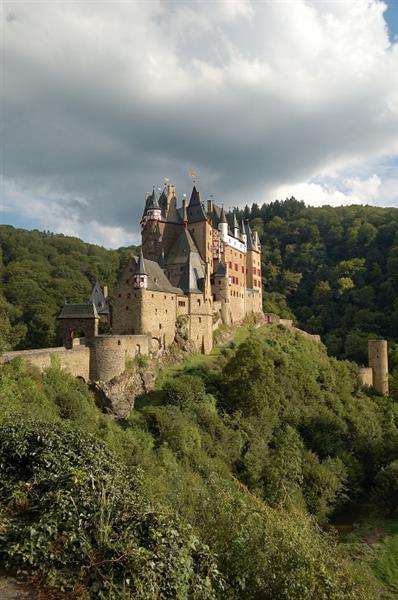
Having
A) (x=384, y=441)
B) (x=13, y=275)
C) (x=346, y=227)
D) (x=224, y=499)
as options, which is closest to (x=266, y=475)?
(x=384, y=441)

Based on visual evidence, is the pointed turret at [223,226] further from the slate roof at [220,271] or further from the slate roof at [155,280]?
the slate roof at [155,280]

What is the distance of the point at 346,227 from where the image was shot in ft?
410

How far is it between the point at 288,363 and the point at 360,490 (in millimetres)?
14212

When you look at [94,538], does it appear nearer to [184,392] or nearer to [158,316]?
[184,392]

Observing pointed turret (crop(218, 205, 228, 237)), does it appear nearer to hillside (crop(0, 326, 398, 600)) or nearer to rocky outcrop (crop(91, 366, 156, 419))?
hillside (crop(0, 326, 398, 600))

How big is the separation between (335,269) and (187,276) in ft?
208

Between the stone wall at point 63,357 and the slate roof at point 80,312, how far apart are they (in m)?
2.89

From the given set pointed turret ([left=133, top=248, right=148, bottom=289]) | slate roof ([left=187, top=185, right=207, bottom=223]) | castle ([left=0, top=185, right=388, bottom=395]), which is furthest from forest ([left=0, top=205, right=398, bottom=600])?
slate roof ([left=187, top=185, right=207, bottom=223])

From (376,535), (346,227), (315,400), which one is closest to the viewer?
(376,535)

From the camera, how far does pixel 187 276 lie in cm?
4831

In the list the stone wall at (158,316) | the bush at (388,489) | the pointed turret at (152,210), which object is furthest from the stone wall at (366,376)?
the pointed turret at (152,210)

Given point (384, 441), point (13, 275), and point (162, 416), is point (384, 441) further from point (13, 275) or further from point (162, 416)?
point (13, 275)

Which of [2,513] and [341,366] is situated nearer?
[2,513]

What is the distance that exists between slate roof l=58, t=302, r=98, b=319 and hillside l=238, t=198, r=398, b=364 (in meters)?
49.7
